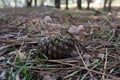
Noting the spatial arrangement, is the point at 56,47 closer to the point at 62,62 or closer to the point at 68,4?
the point at 62,62

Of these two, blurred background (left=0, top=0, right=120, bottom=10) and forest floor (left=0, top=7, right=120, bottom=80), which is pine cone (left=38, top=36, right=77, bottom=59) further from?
blurred background (left=0, top=0, right=120, bottom=10)

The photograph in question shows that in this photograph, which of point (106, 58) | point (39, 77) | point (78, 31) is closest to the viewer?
point (39, 77)

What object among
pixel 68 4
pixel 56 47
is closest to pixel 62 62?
pixel 56 47

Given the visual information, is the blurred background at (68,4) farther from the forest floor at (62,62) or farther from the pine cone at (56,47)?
the pine cone at (56,47)

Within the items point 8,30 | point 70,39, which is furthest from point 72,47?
point 8,30

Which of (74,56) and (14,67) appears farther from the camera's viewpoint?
(74,56)

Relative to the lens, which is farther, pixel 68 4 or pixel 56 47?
pixel 68 4

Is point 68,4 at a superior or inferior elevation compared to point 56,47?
inferior

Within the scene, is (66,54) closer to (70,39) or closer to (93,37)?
(70,39)

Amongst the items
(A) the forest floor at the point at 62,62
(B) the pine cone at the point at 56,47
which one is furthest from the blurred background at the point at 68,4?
(B) the pine cone at the point at 56,47
